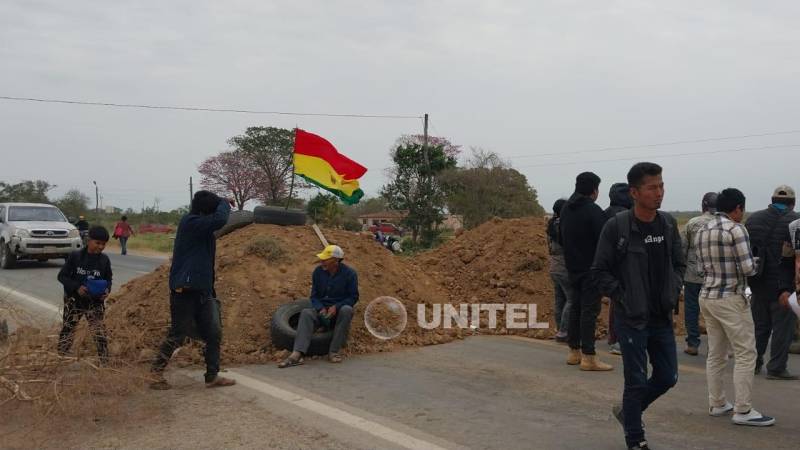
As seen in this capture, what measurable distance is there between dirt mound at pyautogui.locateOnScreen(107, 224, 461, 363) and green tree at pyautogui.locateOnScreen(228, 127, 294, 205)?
32875 mm

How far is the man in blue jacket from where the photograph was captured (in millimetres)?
5898

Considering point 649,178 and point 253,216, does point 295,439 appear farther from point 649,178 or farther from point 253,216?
point 253,216

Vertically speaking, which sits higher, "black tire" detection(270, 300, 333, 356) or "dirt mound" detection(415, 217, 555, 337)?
"dirt mound" detection(415, 217, 555, 337)

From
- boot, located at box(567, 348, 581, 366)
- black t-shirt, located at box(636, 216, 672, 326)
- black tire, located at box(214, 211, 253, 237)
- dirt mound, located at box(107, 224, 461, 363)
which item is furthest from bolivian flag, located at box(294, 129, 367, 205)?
black t-shirt, located at box(636, 216, 672, 326)

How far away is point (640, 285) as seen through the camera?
416 cm

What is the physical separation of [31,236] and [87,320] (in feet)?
47.8

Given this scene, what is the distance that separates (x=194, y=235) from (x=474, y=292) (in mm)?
5949

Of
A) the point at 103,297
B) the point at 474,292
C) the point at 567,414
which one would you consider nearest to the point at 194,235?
the point at 103,297

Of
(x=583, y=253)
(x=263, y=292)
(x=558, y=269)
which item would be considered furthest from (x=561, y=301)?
(x=263, y=292)

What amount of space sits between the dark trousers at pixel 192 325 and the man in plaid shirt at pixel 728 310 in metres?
4.32

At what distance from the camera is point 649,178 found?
4203 mm

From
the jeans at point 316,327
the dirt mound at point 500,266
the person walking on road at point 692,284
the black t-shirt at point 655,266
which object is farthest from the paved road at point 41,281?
the person walking on road at point 692,284

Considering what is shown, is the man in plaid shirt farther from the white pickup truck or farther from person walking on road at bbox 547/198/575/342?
the white pickup truck

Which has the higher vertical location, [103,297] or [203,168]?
[203,168]
